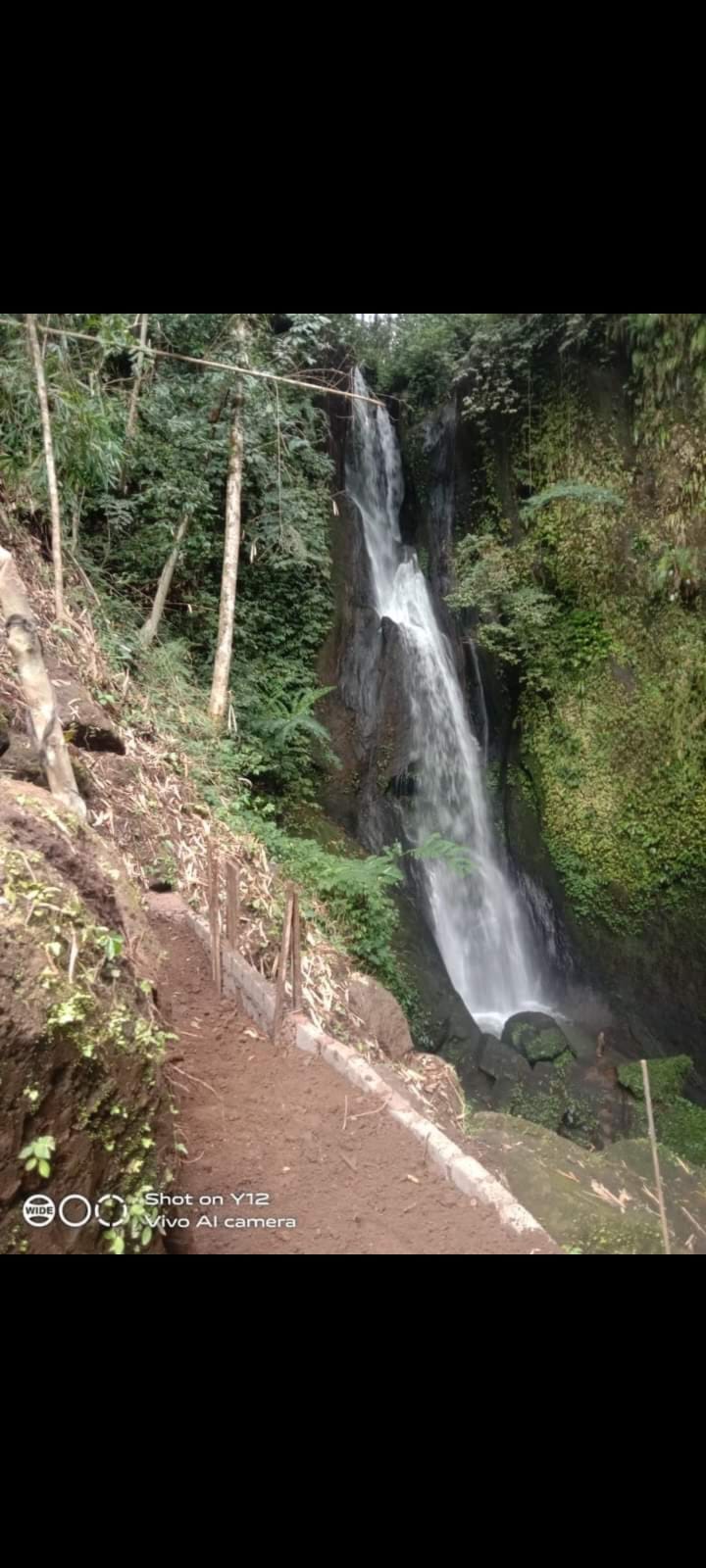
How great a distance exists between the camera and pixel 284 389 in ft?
24.3

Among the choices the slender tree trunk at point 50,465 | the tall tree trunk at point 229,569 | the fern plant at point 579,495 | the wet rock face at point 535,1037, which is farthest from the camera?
the fern plant at point 579,495

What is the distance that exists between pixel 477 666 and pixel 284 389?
449cm

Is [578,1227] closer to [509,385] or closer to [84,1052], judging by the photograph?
[84,1052]

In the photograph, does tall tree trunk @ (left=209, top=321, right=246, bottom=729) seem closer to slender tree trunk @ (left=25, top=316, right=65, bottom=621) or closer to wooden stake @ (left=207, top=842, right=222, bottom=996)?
slender tree trunk @ (left=25, top=316, right=65, bottom=621)

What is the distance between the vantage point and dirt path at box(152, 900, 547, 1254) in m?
2.22

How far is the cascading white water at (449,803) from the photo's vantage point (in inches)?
365

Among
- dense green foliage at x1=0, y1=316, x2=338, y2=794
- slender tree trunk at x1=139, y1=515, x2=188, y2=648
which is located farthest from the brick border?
slender tree trunk at x1=139, y1=515, x2=188, y2=648

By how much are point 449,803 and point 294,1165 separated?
7.38 metres

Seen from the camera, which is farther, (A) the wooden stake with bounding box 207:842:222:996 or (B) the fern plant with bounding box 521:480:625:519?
(B) the fern plant with bounding box 521:480:625:519

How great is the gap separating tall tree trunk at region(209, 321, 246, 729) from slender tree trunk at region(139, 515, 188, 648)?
2.11ft

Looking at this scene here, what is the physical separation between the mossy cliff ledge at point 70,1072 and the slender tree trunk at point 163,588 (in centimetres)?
519

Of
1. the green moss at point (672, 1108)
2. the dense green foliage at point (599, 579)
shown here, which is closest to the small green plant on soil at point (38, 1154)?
the green moss at point (672, 1108)

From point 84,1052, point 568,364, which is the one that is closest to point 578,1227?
point 84,1052

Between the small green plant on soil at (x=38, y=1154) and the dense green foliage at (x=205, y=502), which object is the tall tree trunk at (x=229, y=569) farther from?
the small green plant on soil at (x=38, y=1154)
